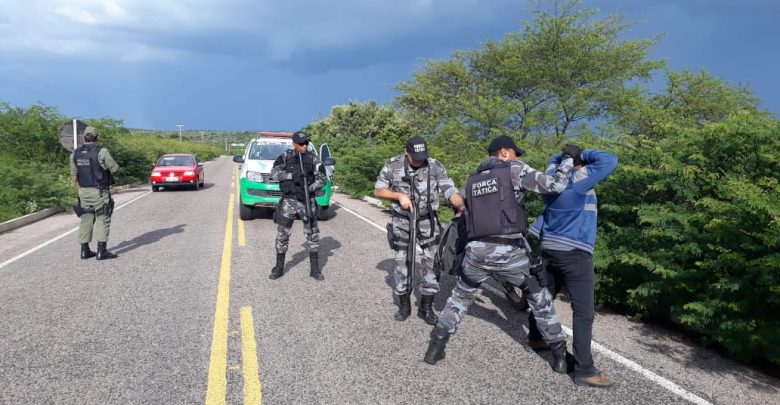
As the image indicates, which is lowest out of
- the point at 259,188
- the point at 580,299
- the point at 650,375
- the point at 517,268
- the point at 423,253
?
the point at 650,375

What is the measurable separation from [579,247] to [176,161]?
20.0m

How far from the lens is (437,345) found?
3.76 metres

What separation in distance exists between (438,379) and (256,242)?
5986 millimetres

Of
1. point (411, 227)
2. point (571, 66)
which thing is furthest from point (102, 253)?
point (571, 66)

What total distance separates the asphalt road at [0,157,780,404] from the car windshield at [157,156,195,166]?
1358 centimetres

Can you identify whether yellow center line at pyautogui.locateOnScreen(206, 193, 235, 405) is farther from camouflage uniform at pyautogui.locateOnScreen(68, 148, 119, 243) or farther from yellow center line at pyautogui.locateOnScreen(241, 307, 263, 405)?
camouflage uniform at pyautogui.locateOnScreen(68, 148, 119, 243)

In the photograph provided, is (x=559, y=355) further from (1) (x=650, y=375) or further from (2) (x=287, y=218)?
(2) (x=287, y=218)

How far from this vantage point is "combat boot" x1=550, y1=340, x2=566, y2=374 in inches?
144

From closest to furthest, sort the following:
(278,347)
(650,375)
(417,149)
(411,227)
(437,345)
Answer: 1. (650,375)
2. (437,345)
3. (278,347)
4. (417,149)
5. (411,227)

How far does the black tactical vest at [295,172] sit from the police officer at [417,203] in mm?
1934

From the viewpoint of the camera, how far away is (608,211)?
545 centimetres

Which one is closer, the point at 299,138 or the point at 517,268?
the point at 517,268

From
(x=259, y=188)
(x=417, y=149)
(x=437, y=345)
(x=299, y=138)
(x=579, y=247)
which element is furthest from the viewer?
(x=259, y=188)

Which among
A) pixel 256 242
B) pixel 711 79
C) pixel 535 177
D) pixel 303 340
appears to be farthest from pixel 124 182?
pixel 711 79
